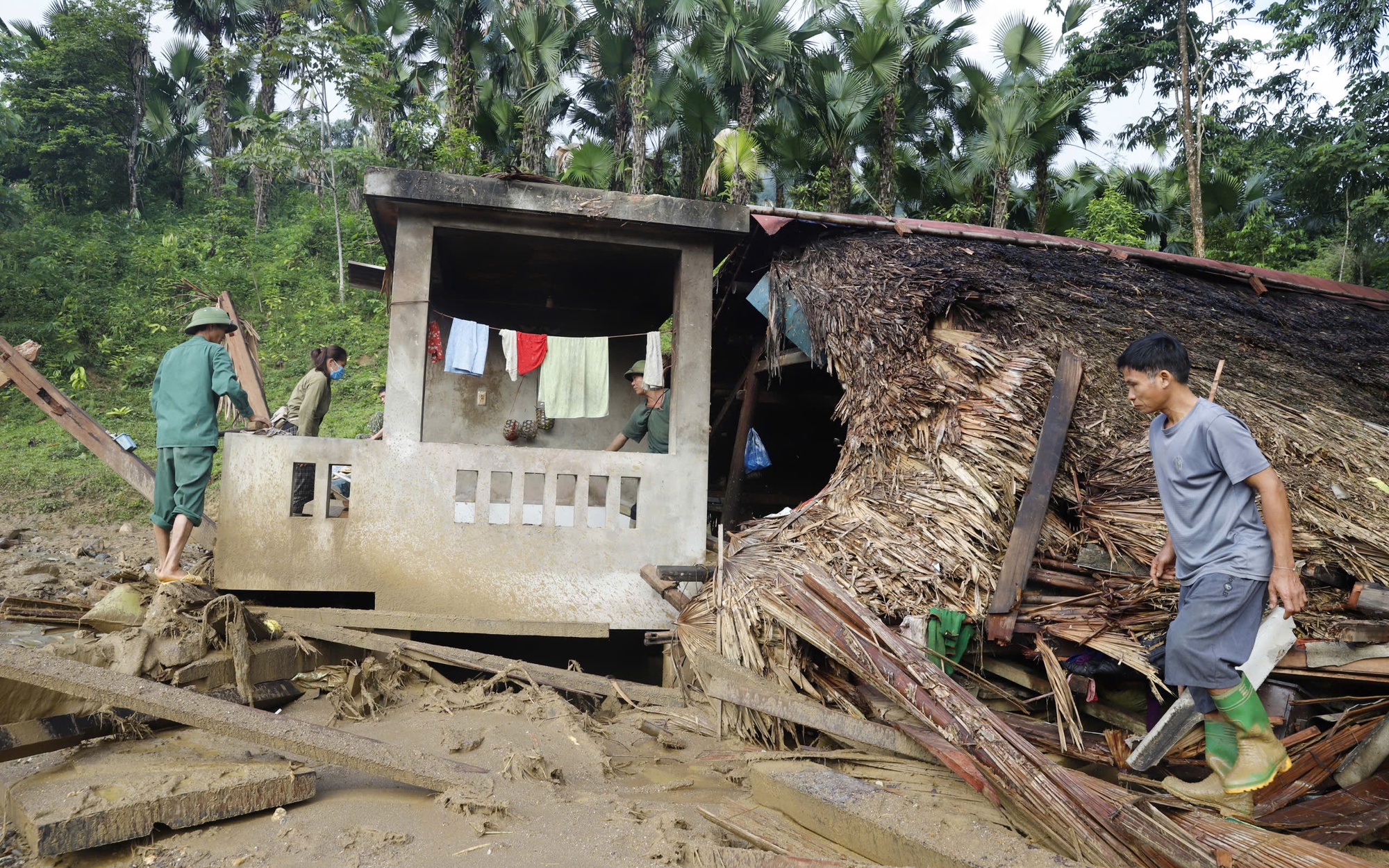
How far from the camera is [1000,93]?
54.3ft

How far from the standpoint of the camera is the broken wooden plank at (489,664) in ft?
17.1

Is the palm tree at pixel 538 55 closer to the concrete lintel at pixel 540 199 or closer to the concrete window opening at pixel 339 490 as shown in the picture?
the concrete window opening at pixel 339 490

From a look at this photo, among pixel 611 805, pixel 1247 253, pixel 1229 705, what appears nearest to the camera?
pixel 1229 705

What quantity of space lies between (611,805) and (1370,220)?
19630mm

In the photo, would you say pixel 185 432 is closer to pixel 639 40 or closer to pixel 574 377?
pixel 574 377

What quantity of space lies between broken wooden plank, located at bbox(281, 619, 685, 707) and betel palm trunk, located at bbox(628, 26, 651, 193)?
1282 centimetres

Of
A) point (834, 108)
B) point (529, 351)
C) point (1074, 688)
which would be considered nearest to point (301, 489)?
point (529, 351)

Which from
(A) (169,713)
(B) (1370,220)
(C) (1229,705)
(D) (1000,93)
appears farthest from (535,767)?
(B) (1370,220)

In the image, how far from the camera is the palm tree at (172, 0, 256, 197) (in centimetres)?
2078

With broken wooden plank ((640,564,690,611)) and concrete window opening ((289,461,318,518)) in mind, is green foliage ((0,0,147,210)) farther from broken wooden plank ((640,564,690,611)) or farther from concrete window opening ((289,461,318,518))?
broken wooden plank ((640,564,690,611))

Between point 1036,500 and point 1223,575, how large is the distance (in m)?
1.39

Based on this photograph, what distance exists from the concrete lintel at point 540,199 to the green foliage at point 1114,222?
1091cm

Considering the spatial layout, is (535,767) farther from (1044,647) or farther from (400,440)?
(400,440)

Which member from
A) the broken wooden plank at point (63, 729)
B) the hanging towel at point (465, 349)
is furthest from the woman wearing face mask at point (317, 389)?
the broken wooden plank at point (63, 729)
